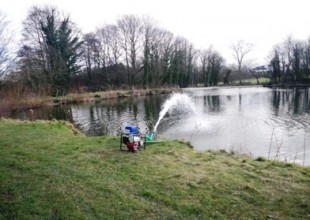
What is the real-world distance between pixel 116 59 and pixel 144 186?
49362mm

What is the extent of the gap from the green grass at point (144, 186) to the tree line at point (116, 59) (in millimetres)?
25688

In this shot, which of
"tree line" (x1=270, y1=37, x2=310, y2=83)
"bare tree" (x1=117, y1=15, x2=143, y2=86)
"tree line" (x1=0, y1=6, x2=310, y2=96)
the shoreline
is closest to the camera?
the shoreline

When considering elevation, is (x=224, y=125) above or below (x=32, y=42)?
below

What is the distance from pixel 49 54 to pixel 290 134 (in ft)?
118

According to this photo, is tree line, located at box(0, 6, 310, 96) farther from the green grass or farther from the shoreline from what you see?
the green grass

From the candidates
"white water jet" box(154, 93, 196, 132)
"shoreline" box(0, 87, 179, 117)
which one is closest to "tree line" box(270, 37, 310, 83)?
"shoreline" box(0, 87, 179, 117)

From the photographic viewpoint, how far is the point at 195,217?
4047 mm

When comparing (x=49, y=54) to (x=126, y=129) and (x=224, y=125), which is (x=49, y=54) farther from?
(x=126, y=129)

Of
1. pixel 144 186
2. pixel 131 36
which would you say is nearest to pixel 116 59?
pixel 131 36

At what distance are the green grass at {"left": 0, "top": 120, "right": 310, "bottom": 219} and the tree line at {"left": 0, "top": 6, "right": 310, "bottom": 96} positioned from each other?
2569cm

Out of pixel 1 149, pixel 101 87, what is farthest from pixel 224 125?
pixel 101 87

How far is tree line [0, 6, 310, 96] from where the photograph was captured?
38784 millimetres

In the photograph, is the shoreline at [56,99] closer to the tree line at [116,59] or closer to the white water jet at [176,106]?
the tree line at [116,59]

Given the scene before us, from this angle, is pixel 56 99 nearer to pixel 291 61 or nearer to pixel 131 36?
pixel 131 36
